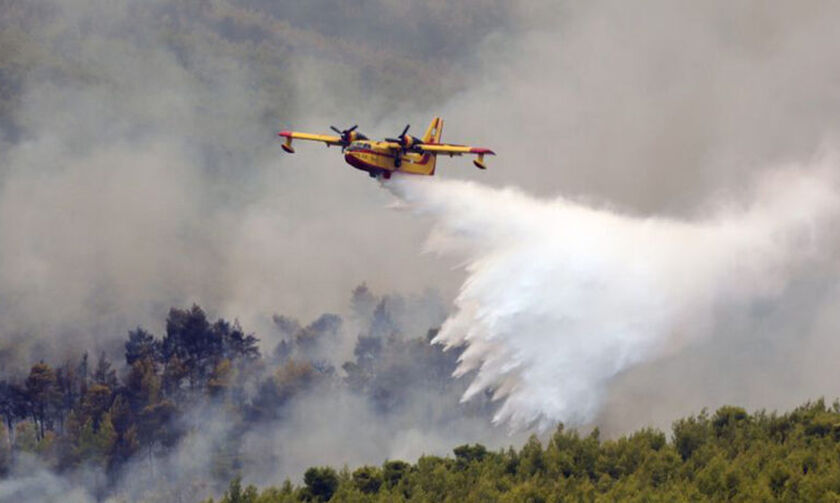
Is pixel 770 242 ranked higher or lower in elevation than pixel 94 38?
lower

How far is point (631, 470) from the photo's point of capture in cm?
5866

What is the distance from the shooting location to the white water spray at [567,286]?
74.0 metres

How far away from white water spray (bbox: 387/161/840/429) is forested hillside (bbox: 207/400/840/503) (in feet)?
30.8

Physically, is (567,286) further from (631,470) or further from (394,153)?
(631,470)

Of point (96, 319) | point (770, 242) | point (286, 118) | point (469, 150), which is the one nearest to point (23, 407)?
point (96, 319)

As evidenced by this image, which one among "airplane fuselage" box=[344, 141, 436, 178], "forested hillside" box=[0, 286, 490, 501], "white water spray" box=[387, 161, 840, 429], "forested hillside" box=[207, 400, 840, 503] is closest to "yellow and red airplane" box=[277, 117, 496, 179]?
"airplane fuselage" box=[344, 141, 436, 178]

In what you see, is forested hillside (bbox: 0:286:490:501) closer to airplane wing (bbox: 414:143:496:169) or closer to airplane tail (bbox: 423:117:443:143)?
airplane tail (bbox: 423:117:443:143)

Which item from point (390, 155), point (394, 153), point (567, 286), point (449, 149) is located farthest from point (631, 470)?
point (394, 153)

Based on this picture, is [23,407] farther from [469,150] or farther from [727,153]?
[727,153]

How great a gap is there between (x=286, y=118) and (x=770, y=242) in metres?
109

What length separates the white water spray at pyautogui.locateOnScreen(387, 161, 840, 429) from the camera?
2913 inches

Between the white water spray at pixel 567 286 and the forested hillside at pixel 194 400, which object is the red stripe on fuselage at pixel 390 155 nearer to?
the white water spray at pixel 567 286

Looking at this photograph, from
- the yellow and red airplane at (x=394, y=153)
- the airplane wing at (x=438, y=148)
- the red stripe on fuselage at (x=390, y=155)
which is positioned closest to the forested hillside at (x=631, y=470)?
the airplane wing at (x=438, y=148)

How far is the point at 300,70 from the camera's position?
194 m
